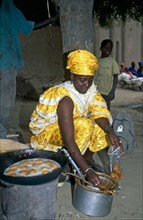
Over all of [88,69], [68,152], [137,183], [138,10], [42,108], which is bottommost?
[137,183]

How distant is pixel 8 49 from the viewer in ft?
12.6

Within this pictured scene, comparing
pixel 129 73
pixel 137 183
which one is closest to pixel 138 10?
pixel 129 73

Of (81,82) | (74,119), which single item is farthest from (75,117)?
(81,82)

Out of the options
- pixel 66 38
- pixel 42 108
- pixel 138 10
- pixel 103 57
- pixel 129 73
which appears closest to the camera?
pixel 42 108

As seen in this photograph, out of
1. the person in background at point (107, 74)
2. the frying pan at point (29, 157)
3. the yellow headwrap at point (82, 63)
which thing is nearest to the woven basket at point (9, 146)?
the frying pan at point (29, 157)

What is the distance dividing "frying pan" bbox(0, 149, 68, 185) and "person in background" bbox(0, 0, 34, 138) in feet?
4.87

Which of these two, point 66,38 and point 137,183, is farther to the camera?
point 66,38

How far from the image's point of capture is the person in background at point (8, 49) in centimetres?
379

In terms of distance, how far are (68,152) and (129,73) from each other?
8903 mm

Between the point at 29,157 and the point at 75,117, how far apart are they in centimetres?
69

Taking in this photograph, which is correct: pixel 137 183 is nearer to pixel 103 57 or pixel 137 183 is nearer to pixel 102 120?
pixel 102 120

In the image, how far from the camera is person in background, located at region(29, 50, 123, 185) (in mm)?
2646

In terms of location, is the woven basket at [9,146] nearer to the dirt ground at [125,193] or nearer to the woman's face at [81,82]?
the dirt ground at [125,193]

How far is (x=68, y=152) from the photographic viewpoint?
102 inches
